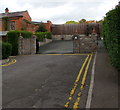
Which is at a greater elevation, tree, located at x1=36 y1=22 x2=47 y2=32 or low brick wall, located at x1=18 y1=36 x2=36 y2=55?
tree, located at x1=36 y1=22 x2=47 y2=32

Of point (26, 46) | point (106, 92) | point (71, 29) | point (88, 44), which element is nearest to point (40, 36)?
point (26, 46)

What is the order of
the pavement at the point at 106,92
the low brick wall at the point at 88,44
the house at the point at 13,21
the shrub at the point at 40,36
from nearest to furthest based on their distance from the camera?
the pavement at the point at 106,92 < the low brick wall at the point at 88,44 < the shrub at the point at 40,36 < the house at the point at 13,21

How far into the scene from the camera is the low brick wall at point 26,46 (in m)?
17.1

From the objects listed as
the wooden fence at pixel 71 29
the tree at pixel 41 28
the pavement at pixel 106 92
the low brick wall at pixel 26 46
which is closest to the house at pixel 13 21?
the tree at pixel 41 28

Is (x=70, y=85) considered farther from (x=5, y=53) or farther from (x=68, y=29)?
(x=68, y=29)

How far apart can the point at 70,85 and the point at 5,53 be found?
895cm

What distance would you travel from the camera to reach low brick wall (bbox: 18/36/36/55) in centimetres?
1711

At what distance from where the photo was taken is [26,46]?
17344 mm

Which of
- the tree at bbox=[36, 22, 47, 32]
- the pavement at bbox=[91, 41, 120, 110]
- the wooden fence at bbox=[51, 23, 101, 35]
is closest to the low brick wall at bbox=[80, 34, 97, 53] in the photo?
the pavement at bbox=[91, 41, 120, 110]

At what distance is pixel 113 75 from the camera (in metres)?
6.76

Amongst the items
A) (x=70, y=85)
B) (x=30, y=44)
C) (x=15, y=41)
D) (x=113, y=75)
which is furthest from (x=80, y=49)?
(x=70, y=85)

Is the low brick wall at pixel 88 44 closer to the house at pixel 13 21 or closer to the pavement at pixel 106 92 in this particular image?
the pavement at pixel 106 92

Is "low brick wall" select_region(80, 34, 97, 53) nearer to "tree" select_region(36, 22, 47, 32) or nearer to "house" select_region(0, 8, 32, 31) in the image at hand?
"house" select_region(0, 8, 32, 31)

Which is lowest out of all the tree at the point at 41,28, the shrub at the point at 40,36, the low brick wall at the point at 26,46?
the low brick wall at the point at 26,46
